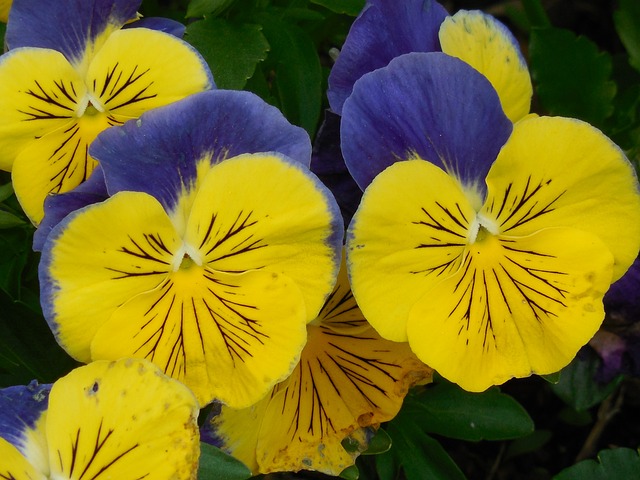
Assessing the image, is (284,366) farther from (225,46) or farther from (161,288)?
(225,46)

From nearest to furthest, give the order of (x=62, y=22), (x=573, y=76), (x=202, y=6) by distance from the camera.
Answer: (x=62, y=22) → (x=202, y=6) → (x=573, y=76)

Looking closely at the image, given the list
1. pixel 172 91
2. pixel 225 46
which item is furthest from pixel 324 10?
pixel 172 91

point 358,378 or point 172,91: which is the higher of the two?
point 172,91

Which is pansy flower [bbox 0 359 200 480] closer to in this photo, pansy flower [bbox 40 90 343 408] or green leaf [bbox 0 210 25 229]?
pansy flower [bbox 40 90 343 408]

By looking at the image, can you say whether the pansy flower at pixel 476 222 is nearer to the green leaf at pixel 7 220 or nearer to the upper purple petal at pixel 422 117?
the upper purple petal at pixel 422 117

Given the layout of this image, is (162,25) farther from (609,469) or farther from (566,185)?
(609,469)

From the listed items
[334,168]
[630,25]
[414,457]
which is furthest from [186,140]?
[630,25]
